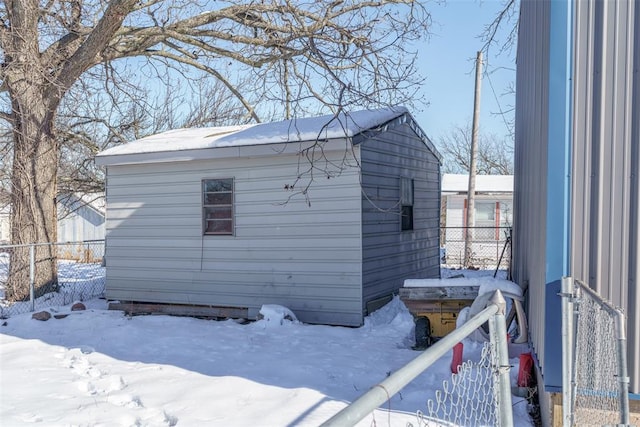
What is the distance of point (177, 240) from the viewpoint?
1011cm

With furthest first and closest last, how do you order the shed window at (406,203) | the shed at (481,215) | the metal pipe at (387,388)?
the shed at (481,215)
the shed window at (406,203)
the metal pipe at (387,388)

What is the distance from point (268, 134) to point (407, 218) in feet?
10.5

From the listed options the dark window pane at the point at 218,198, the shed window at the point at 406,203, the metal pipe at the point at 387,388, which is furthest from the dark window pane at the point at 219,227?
→ the metal pipe at the point at 387,388

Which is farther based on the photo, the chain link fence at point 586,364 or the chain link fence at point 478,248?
the chain link fence at point 478,248

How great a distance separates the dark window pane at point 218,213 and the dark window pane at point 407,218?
3.17 meters

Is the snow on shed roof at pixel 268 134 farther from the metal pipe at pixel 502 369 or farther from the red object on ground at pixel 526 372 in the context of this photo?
the metal pipe at pixel 502 369

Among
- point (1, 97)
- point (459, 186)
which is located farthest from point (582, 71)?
point (459, 186)

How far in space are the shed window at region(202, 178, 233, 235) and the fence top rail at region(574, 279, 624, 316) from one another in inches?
264

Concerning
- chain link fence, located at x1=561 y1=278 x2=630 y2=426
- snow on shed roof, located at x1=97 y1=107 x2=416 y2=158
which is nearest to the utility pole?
snow on shed roof, located at x1=97 y1=107 x2=416 y2=158

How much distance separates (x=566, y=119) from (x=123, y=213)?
28.8 ft

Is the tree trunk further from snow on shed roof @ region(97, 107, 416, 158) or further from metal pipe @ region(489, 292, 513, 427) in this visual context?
metal pipe @ region(489, 292, 513, 427)

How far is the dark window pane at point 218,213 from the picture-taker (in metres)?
9.65

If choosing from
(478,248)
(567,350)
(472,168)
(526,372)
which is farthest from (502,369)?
(478,248)

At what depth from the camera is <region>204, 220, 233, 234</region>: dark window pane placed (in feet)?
31.7
